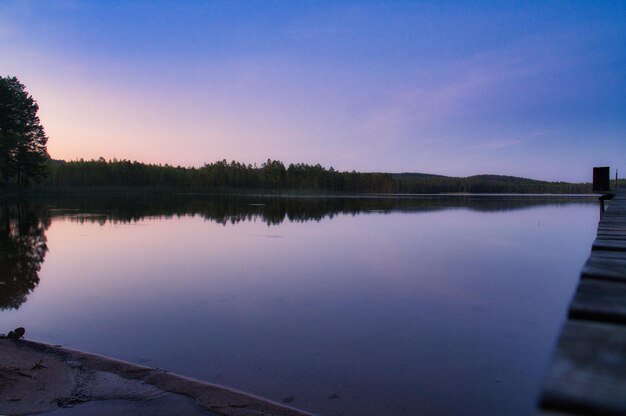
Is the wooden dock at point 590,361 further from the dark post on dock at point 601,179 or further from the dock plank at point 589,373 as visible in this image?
the dark post on dock at point 601,179

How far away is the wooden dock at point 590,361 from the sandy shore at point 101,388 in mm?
4777

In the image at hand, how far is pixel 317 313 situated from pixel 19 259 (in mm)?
12925

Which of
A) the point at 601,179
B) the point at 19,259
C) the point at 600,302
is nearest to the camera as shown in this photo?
the point at 600,302

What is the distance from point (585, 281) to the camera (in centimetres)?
153

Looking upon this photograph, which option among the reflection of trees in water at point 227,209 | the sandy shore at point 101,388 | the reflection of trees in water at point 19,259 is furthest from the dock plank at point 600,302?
the reflection of trees in water at point 227,209

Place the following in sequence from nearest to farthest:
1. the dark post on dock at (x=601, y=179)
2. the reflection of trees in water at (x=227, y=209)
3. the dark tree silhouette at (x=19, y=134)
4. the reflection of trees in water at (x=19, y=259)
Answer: the reflection of trees in water at (x=19, y=259) → the dark post on dock at (x=601, y=179) → the reflection of trees in water at (x=227, y=209) → the dark tree silhouette at (x=19, y=134)

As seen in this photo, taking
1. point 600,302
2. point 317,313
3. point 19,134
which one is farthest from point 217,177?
point 600,302

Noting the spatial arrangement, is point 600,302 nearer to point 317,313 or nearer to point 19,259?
point 317,313

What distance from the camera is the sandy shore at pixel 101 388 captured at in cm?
527

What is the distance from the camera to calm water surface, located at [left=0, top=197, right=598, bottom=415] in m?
6.21

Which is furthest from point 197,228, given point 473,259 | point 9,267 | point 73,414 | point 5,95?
point 5,95

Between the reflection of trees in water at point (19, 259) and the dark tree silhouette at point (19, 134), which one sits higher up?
the dark tree silhouette at point (19, 134)

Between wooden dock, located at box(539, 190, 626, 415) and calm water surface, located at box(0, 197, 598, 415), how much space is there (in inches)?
192

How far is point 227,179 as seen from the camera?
132500 millimetres
